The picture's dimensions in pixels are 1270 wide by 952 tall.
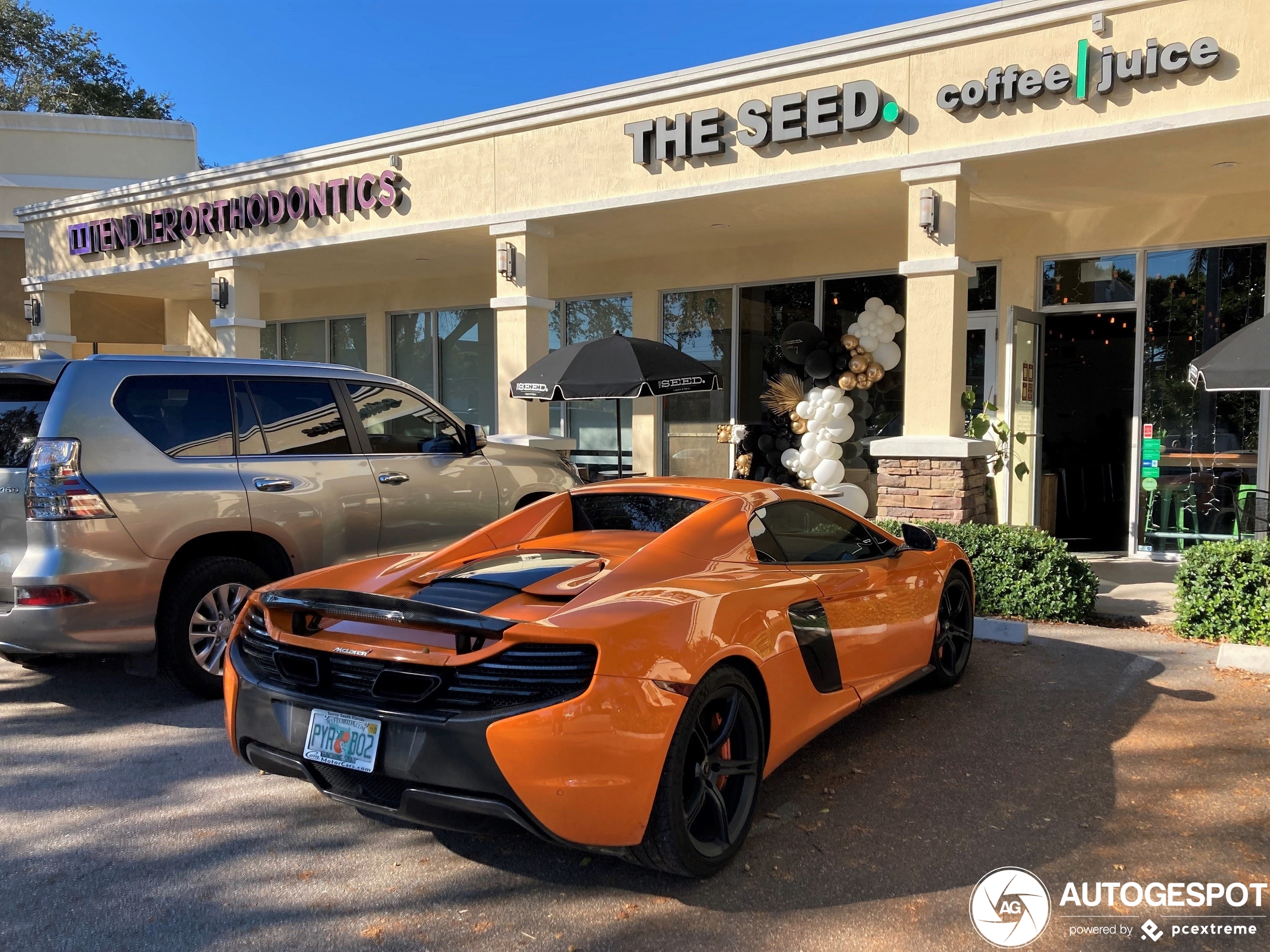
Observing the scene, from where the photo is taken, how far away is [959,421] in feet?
29.4

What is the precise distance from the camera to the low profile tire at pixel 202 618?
515 centimetres

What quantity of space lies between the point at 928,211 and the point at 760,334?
428 centimetres

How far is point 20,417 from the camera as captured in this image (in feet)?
16.5

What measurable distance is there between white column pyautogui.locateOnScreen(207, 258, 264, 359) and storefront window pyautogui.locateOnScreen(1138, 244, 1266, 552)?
36.9 ft

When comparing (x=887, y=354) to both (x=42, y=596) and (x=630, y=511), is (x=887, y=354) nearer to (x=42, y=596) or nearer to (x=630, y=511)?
(x=630, y=511)

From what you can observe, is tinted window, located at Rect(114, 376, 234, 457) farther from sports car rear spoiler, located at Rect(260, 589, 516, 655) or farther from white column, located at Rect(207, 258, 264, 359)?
white column, located at Rect(207, 258, 264, 359)

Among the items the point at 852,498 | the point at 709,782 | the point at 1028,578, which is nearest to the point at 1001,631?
the point at 1028,578

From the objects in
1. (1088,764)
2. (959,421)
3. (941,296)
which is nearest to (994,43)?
(941,296)

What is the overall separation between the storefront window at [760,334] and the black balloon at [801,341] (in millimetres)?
640

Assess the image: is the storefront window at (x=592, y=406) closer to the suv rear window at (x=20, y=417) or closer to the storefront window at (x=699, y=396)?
the storefront window at (x=699, y=396)

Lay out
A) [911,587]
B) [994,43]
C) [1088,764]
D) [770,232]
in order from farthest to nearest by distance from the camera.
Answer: [770,232]
[994,43]
[911,587]
[1088,764]

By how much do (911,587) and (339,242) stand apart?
9.81 meters

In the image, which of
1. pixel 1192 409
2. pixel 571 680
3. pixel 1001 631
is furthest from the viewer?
pixel 1192 409

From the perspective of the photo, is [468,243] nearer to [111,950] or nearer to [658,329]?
[658,329]
